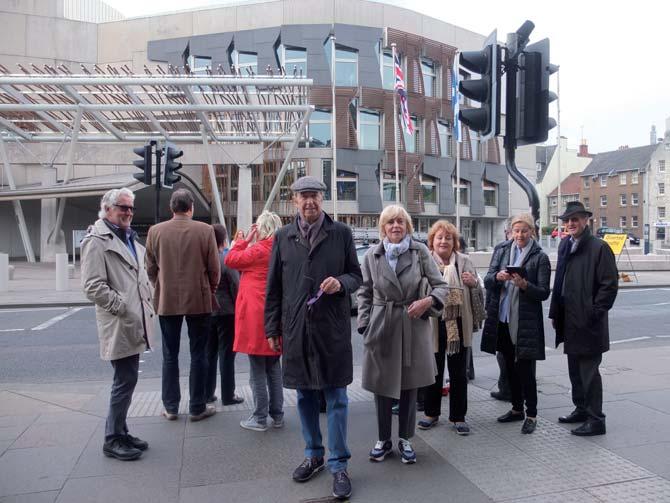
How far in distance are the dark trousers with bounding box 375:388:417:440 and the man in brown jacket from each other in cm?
173

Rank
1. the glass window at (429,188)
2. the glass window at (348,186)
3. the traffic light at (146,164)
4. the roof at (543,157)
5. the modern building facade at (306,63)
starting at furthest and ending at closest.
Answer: the roof at (543,157) → the glass window at (429,188) → the glass window at (348,186) → the modern building facade at (306,63) → the traffic light at (146,164)

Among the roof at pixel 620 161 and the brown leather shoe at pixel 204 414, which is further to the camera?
the roof at pixel 620 161

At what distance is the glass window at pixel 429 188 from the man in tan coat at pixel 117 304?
37318 millimetres

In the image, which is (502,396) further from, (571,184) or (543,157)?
(543,157)

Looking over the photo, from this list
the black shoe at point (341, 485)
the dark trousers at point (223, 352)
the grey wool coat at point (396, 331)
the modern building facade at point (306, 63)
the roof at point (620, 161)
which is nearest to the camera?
the black shoe at point (341, 485)

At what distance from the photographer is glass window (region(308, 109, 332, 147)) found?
37.4 metres

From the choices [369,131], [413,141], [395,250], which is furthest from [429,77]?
[395,250]

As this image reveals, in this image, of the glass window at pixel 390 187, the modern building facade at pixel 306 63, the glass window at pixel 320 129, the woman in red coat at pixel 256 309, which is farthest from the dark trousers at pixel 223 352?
the glass window at pixel 390 187

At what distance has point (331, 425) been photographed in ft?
12.2

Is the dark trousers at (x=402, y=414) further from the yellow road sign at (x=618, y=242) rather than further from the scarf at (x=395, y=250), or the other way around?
the yellow road sign at (x=618, y=242)

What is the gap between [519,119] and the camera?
17.4 feet

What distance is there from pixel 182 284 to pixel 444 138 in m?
39.5

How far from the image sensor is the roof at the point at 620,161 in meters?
68.1

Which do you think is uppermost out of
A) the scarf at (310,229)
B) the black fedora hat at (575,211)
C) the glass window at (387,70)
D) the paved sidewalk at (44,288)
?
the glass window at (387,70)
